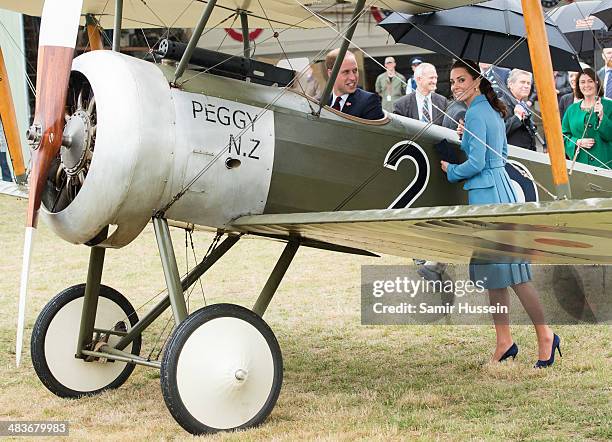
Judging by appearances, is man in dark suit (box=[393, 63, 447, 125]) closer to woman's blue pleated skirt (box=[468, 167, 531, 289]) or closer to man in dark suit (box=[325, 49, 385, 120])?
man in dark suit (box=[325, 49, 385, 120])

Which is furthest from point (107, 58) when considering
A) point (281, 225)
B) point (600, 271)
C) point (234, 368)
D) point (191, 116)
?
point (600, 271)

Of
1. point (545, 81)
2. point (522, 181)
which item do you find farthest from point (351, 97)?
point (545, 81)

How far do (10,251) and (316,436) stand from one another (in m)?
7.50

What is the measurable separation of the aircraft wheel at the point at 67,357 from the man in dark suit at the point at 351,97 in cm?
186

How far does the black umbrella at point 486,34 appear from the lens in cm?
665

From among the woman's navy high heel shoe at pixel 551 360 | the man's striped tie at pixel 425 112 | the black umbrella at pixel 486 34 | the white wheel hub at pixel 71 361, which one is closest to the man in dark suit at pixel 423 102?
the man's striped tie at pixel 425 112

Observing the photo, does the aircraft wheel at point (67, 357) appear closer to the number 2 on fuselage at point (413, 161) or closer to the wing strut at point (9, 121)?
the wing strut at point (9, 121)

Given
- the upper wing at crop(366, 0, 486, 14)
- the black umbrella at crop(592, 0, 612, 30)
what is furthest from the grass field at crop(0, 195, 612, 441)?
the black umbrella at crop(592, 0, 612, 30)

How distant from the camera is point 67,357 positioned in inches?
205

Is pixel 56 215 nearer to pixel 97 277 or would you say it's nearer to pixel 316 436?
pixel 97 277

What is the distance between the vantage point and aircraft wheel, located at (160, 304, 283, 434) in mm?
4129

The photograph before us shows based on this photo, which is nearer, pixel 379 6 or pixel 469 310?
pixel 379 6

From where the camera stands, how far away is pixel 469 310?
7523mm

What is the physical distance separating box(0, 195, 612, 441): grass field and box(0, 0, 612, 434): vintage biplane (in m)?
0.29
